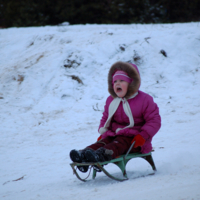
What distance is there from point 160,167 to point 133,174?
40 cm

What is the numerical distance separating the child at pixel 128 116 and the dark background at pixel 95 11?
495 inches

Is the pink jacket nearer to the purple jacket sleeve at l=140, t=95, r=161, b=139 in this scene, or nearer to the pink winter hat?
the purple jacket sleeve at l=140, t=95, r=161, b=139

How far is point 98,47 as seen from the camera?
8297 millimetres

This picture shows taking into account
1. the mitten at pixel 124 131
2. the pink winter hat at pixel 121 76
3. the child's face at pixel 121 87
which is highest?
the pink winter hat at pixel 121 76

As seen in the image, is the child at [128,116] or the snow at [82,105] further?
the child at [128,116]

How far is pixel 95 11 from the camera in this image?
1650cm

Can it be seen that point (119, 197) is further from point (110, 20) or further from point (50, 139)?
point (110, 20)

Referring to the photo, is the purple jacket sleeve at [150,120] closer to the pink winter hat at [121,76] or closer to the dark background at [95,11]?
the pink winter hat at [121,76]

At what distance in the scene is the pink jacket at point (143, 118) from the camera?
2994 mm

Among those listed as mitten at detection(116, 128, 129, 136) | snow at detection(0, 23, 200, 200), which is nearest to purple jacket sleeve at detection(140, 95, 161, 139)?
mitten at detection(116, 128, 129, 136)

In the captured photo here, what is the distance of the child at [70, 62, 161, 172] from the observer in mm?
2973

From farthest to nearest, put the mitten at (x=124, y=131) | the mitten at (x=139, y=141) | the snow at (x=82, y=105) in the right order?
the mitten at (x=124, y=131) → the mitten at (x=139, y=141) → the snow at (x=82, y=105)

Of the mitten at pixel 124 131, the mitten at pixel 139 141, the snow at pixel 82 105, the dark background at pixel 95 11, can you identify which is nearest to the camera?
the snow at pixel 82 105

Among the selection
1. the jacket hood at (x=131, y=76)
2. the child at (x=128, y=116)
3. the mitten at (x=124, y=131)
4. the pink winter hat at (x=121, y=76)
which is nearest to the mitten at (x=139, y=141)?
the child at (x=128, y=116)
